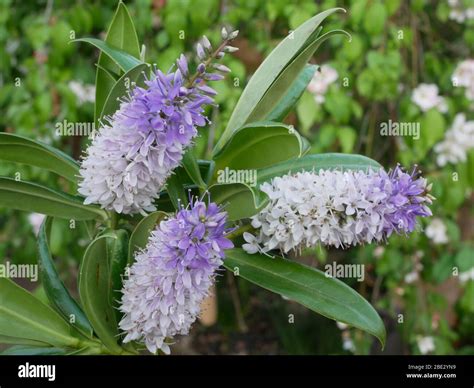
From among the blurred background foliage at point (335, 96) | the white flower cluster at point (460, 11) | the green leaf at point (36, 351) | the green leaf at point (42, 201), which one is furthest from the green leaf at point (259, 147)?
the white flower cluster at point (460, 11)

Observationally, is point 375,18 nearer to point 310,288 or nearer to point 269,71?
point 269,71

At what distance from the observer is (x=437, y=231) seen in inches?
76.2

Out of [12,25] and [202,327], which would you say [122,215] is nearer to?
[12,25]


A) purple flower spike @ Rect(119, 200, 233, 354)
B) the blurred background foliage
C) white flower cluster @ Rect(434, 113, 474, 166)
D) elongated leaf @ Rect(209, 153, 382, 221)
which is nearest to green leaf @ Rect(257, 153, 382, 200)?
elongated leaf @ Rect(209, 153, 382, 221)

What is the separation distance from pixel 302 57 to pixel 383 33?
129 cm

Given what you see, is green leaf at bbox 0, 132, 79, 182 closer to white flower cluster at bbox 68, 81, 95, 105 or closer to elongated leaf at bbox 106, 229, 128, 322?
elongated leaf at bbox 106, 229, 128, 322

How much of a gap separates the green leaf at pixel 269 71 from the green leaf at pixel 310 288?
0.12 metres

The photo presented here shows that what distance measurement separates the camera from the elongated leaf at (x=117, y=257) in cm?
68

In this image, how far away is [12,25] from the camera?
6.55ft

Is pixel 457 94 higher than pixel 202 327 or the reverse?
higher

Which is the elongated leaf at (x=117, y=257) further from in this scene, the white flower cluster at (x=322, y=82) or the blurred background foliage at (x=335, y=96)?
the white flower cluster at (x=322, y=82)

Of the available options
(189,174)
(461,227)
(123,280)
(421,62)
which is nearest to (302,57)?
(189,174)
